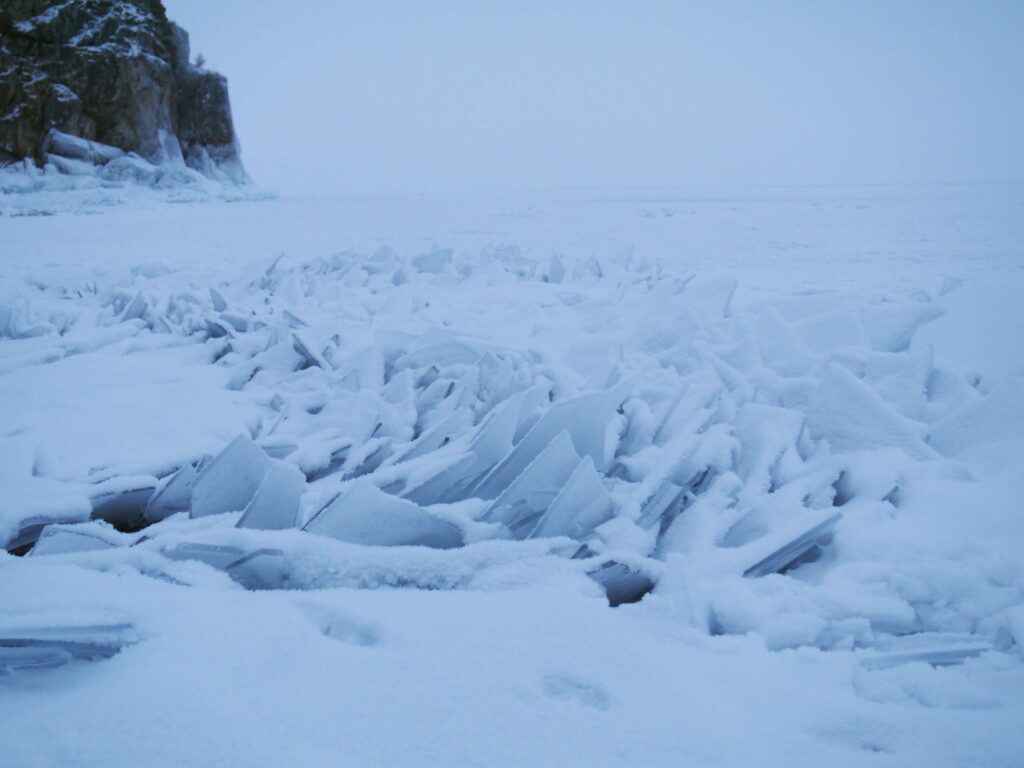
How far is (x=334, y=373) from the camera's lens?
1.63 meters

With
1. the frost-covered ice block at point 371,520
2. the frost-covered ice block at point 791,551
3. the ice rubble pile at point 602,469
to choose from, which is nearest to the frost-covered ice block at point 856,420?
the ice rubble pile at point 602,469

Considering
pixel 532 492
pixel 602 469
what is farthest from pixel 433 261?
pixel 532 492

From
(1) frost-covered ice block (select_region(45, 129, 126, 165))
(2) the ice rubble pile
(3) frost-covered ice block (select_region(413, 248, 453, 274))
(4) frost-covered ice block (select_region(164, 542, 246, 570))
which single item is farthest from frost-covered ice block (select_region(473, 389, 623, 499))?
(1) frost-covered ice block (select_region(45, 129, 126, 165))

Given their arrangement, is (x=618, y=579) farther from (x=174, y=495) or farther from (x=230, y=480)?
(x=174, y=495)

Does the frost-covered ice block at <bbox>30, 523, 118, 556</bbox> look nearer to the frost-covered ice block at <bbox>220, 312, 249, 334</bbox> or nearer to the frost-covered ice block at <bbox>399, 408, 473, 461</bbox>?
the frost-covered ice block at <bbox>399, 408, 473, 461</bbox>

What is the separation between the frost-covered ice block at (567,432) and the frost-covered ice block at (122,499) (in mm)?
511

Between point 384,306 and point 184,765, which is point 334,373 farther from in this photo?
point 184,765

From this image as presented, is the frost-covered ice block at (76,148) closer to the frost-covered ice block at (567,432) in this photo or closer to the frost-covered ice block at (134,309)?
the frost-covered ice block at (134,309)

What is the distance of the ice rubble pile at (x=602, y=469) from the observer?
741 millimetres

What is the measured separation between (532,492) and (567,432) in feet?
0.34

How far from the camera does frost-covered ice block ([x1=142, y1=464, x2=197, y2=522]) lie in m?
0.96

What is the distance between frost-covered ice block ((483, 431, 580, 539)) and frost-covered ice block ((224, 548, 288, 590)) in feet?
0.89

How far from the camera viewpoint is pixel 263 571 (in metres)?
0.74

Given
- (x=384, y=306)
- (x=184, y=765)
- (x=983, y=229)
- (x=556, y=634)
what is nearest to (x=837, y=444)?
(x=556, y=634)
